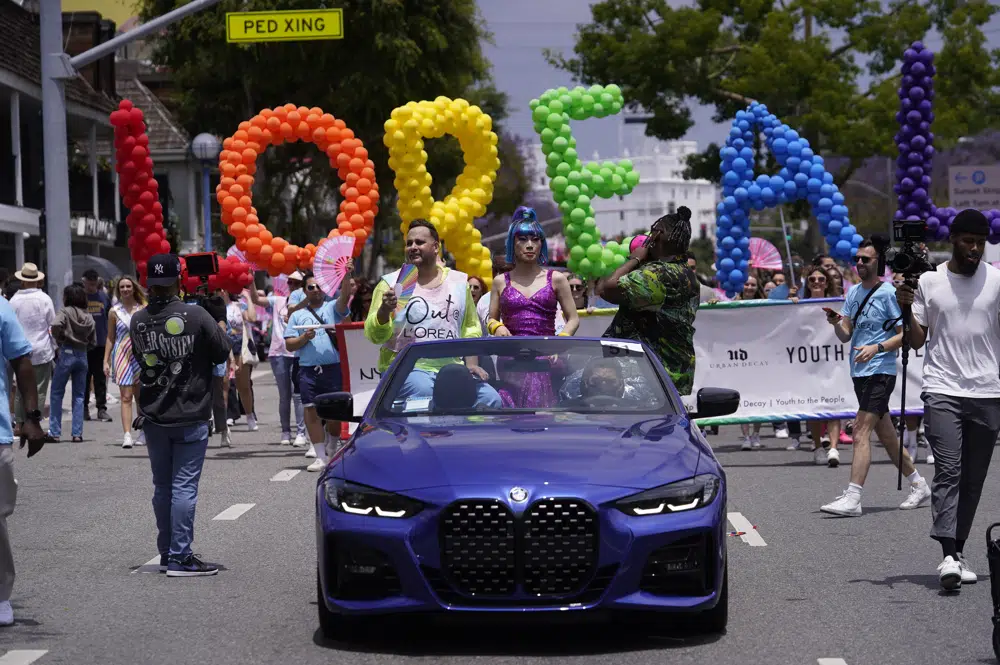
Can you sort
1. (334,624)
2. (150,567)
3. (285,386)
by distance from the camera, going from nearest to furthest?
(334,624), (150,567), (285,386)

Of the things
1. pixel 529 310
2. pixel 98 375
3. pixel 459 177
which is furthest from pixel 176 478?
pixel 98 375

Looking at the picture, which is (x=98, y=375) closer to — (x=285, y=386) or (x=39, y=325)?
(x=39, y=325)

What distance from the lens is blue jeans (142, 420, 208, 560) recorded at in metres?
9.30

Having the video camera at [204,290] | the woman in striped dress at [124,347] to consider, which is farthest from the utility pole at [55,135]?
the video camera at [204,290]

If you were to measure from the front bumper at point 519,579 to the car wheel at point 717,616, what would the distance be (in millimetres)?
270

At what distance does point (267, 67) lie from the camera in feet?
137

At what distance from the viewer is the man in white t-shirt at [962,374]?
8516 millimetres

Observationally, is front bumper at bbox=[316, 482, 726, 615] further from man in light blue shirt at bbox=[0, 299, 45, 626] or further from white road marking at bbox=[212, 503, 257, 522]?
white road marking at bbox=[212, 503, 257, 522]

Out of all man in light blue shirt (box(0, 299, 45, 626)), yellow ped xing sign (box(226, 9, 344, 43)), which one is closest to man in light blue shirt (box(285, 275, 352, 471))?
yellow ped xing sign (box(226, 9, 344, 43))

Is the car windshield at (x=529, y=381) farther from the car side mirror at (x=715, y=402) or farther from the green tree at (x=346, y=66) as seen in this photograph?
the green tree at (x=346, y=66)

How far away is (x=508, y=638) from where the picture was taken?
744 cm

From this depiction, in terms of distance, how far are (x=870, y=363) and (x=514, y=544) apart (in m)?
5.58

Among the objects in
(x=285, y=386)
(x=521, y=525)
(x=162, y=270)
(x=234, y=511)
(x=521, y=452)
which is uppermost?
(x=162, y=270)

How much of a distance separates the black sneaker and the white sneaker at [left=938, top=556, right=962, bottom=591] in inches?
147
